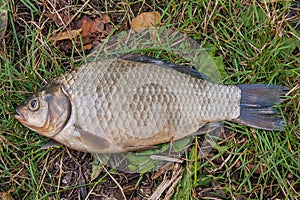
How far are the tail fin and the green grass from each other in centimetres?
8

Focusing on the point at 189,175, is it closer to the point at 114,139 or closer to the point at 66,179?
the point at 114,139

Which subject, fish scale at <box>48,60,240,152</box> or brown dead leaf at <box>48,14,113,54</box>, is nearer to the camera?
fish scale at <box>48,60,240,152</box>

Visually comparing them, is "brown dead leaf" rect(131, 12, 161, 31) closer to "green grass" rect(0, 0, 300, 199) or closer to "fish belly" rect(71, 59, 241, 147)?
"green grass" rect(0, 0, 300, 199)

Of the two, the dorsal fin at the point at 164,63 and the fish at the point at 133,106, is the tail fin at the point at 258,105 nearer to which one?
the fish at the point at 133,106

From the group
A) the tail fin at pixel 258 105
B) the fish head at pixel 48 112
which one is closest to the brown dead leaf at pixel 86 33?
the fish head at pixel 48 112

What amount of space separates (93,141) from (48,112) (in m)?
0.32

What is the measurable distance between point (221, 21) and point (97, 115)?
3.56 feet

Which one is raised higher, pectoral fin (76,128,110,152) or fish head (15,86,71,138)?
fish head (15,86,71,138)

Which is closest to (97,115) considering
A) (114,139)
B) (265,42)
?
(114,139)

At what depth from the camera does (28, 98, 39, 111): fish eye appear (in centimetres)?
281

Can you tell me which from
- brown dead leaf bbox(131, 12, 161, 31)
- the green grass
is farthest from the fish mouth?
brown dead leaf bbox(131, 12, 161, 31)

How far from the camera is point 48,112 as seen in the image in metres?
2.81

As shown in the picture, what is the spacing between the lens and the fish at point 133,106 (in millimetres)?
2801

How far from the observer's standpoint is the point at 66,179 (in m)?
3.09
